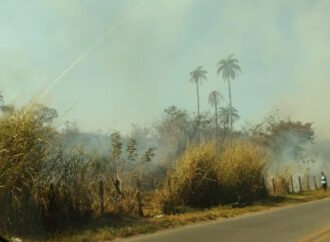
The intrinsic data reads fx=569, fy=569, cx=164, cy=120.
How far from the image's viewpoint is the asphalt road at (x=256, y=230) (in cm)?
1321

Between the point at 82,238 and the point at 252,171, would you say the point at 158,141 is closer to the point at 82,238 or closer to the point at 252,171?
the point at 252,171

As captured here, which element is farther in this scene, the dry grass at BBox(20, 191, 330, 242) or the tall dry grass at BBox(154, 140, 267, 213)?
the tall dry grass at BBox(154, 140, 267, 213)

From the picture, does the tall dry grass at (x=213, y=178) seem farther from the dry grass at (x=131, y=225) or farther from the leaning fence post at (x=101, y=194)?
the leaning fence post at (x=101, y=194)

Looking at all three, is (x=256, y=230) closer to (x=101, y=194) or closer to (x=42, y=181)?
(x=101, y=194)

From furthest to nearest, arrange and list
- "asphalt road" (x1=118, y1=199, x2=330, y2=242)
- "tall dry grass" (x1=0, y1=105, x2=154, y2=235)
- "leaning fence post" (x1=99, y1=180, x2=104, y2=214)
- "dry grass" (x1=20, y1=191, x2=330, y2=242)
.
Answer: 1. "leaning fence post" (x1=99, y1=180, x2=104, y2=214)
2. "dry grass" (x1=20, y1=191, x2=330, y2=242)
3. "tall dry grass" (x1=0, y1=105, x2=154, y2=235)
4. "asphalt road" (x1=118, y1=199, x2=330, y2=242)

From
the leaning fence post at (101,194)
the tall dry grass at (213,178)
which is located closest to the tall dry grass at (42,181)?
the leaning fence post at (101,194)

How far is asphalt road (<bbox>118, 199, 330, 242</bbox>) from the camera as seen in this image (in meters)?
13.2

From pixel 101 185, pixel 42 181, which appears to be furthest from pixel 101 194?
pixel 42 181

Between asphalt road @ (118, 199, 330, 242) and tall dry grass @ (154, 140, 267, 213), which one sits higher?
tall dry grass @ (154, 140, 267, 213)

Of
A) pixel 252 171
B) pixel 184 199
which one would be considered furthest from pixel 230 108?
pixel 184 199

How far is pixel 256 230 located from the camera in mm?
14828

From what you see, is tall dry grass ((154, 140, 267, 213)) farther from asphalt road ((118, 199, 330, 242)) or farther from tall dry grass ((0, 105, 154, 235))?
asphalt road ((118, 199, 330, 242))

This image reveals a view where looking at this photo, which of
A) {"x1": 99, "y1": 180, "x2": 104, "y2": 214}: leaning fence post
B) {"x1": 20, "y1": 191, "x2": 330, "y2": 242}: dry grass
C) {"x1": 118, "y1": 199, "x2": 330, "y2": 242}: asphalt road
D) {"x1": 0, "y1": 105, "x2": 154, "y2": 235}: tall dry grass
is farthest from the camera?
{"x1": 99, "y1": 180, "x2": 104, "y2": 214}: leaning fence post

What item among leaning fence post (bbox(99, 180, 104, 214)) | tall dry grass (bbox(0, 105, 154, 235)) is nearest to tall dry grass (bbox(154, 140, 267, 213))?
leaning fence post (bbox(99, 180, 104, 214))
